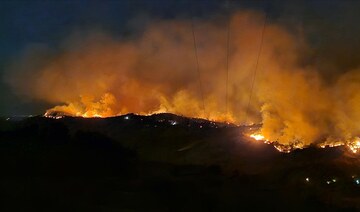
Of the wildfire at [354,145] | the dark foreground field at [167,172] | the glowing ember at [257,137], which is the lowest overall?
the dark foreground field at [167,172]

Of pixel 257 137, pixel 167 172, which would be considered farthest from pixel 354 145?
pixel 167 172

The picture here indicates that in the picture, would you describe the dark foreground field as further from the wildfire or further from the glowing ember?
the glowing ember

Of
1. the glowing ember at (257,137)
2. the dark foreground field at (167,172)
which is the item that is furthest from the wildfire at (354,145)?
the glowing ember at (257,137)

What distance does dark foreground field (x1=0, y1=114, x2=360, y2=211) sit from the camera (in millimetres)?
35312

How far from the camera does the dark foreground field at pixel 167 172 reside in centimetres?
3531

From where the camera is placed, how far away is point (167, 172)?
185 ft

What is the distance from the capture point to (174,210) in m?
35.2

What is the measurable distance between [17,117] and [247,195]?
6380cm

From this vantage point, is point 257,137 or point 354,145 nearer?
point 354,145

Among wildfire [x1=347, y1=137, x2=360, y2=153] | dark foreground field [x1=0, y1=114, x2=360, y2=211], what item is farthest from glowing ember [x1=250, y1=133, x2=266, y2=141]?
wildfire [x1=347, y1=137, x2=360, y2=153]

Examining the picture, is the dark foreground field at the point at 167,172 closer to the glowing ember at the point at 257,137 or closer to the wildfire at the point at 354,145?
the wildfire at the point at 354,145

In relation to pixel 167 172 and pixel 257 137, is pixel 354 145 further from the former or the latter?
pixel 167 172

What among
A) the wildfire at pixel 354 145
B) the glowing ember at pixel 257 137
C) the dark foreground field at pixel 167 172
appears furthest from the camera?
the glowing ember at pixel 257 137

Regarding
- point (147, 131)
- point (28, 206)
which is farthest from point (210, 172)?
point (28, 206)
